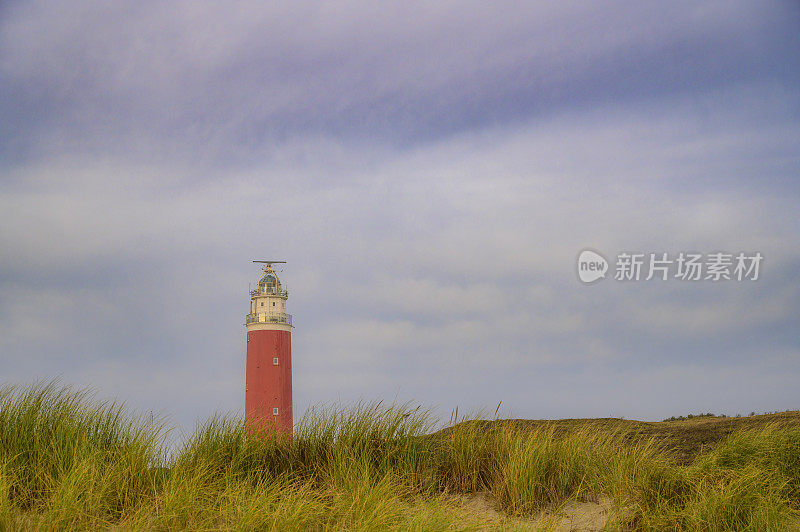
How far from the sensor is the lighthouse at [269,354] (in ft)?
113

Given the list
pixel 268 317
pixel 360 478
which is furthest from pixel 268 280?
pixel 360 478

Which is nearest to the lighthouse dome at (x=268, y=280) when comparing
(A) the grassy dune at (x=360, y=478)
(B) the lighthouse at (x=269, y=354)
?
(B) the lighthouse at (x=269, y=354)

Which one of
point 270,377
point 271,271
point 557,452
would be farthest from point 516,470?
point 271,271

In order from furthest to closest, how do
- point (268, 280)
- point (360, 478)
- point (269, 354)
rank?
point (268, 280) → point (269, 354) → point (360, 478)

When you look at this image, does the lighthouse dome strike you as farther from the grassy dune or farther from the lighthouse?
the grassy dune

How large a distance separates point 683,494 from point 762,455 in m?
3.04

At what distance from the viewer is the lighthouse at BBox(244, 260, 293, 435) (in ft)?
113

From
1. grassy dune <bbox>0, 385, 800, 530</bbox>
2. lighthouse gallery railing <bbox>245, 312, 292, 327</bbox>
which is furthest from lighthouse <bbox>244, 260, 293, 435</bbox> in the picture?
grassy dune <bbox>0, 385, 800, 530</bbox>

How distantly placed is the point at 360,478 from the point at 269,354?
26.4m

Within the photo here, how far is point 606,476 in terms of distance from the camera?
980 cm

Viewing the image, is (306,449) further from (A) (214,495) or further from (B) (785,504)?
(B) (785,504)

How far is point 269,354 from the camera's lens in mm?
35125

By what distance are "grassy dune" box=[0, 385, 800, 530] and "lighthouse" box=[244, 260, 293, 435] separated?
2378cm

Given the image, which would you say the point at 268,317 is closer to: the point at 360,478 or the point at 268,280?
the point at 268,280
